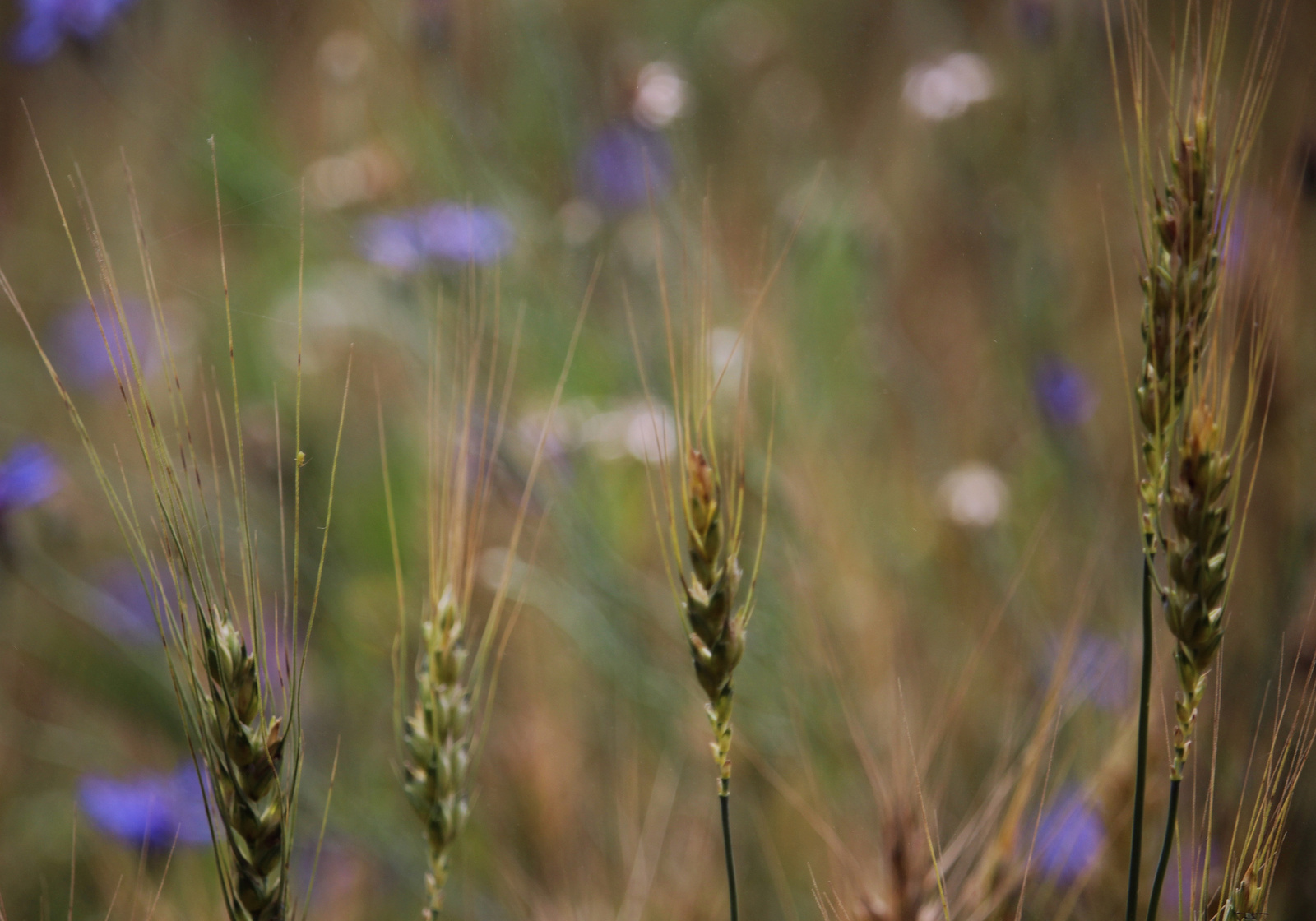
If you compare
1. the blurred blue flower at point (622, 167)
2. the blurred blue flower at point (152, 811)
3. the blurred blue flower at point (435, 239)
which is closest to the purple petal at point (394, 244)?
the blurred blue flower at point (435, 239)

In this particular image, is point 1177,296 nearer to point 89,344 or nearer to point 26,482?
point 26,482

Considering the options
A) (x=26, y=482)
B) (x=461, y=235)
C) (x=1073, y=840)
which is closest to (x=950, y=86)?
(x=461, y=235)

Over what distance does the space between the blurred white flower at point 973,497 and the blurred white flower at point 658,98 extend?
1.02ft

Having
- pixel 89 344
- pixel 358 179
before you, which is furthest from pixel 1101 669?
pixel 89 344

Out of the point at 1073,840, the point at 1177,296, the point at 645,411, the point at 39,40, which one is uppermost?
the point at 39,40

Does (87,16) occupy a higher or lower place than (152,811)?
higher

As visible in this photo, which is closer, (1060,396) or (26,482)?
(26,482)

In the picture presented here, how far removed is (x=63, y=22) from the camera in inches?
21.9

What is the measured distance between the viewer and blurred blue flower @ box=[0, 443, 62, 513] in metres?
0.48

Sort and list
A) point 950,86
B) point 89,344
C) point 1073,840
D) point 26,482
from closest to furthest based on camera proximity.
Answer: point 1073,840 → point 26,482 → point 950,86 → point 89,344

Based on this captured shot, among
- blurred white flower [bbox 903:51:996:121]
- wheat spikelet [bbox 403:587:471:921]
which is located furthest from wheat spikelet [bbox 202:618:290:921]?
blurred white flower [bbox 903:51:996:121]

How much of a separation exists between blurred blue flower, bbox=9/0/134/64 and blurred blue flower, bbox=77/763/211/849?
1.47 ft

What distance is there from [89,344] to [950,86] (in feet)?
2.51

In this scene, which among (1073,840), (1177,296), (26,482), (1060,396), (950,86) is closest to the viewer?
(1177,296)
